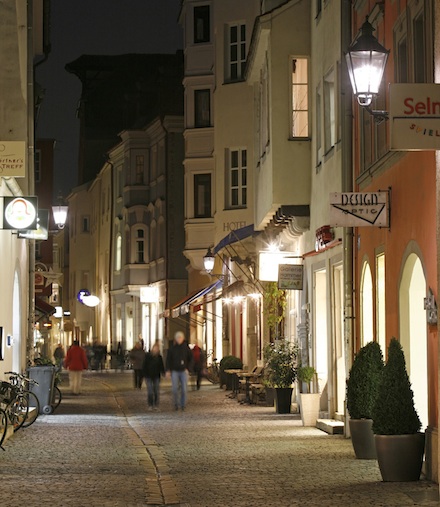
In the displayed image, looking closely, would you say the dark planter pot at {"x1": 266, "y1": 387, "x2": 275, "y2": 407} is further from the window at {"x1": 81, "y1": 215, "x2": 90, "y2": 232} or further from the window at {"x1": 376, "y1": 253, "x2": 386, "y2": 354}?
the window at {"x1": 81, "y1": 215, "x2": 90, "y2": 232}

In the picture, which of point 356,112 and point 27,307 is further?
point 27,307

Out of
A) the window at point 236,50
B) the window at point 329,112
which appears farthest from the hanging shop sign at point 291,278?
the window at point 236,50

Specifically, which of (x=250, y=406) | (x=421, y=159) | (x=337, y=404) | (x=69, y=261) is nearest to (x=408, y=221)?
(x=421, y=159)

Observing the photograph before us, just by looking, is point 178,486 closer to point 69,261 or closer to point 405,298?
point 405,298

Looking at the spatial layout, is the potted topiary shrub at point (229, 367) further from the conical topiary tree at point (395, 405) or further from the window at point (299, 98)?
the conical topiary tree at point (395, 405)

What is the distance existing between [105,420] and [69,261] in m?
63.2

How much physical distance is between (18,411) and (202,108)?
2700cm

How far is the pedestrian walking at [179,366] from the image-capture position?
29047 mm

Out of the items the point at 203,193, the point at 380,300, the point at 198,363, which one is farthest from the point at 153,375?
the point at 203,193

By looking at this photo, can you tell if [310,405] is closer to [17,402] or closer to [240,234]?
[17,402]

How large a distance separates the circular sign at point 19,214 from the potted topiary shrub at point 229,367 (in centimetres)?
1664

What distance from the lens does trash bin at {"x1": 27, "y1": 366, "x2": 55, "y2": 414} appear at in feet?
90.3

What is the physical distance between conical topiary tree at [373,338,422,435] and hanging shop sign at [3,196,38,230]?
9285 mm

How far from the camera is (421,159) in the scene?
1530cm
